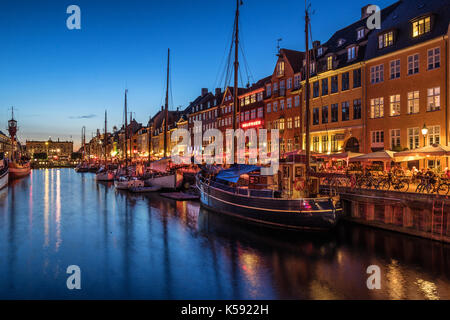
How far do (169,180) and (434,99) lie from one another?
1264 inches

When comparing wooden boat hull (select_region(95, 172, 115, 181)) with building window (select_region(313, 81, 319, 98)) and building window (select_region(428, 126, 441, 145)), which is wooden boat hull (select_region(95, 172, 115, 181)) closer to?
building window (select_region(313, 81, 319, 98))

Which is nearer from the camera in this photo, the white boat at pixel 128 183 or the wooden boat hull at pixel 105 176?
the white boat at pixel 128 183

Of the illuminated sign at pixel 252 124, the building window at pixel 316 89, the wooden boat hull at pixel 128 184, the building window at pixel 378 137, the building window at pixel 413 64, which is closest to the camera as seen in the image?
the building window at pixel 413 64

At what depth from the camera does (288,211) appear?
2016 cm

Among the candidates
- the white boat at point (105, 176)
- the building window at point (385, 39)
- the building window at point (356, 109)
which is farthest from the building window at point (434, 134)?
the white boat at point (105, 176)

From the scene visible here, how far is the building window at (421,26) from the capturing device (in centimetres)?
2755

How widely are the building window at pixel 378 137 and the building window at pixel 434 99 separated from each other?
521cm

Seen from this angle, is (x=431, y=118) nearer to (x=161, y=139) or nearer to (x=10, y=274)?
(x=10, y=274)

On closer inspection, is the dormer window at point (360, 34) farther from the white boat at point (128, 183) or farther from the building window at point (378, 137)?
the white boat at point (128, 183)

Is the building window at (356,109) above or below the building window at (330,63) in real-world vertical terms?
below

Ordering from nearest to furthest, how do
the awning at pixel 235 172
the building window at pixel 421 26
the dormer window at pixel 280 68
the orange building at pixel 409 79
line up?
1. the awning at pixel 235 172
2. the orange building at pixel 409 79
3. the building window at pixel 421 26
4. the dormer window at pixel 280 68

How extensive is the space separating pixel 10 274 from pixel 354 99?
110 feet

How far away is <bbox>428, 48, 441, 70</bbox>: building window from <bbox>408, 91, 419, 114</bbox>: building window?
244 centimetres

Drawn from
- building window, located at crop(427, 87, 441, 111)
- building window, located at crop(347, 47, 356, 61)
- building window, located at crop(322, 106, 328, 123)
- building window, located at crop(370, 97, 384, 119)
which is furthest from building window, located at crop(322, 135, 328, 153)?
building window, located at crop(427, 87, 441, 111)
